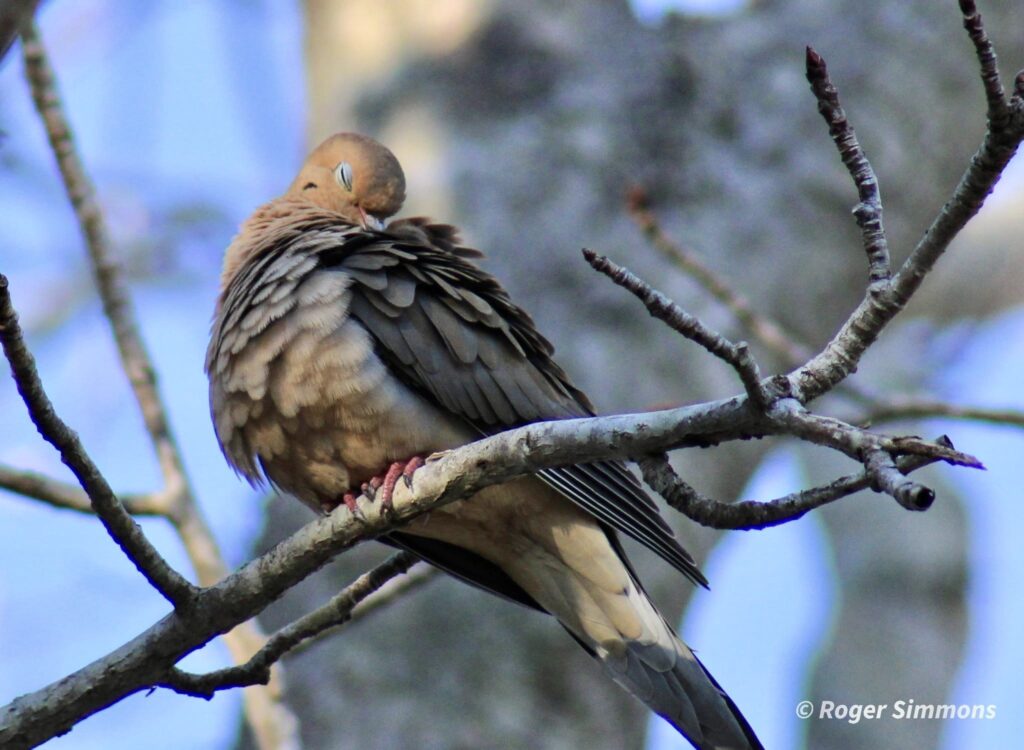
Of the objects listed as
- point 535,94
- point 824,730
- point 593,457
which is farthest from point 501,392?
point 824,730

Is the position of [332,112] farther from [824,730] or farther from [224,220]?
[824,730]

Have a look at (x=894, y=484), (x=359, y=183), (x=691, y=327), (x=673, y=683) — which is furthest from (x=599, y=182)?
(x=894, y=484)

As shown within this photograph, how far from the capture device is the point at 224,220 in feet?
33.5

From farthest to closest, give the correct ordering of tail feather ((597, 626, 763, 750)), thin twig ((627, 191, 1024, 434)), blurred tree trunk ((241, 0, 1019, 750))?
blurred tree trunk ((241, 0, 1019, 750)), thin twig ((627, 191, 1024, 434)), tail feather ((597, 626, 763, 750))

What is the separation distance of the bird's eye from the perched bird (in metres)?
0.85

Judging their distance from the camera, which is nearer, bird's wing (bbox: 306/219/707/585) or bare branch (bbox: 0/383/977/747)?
bare branch (bbox: 0/383/977/747)

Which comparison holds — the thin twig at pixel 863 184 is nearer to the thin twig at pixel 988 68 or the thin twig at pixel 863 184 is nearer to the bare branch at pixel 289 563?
the thin twig at pixel 988 68

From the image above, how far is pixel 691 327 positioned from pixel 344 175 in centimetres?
270

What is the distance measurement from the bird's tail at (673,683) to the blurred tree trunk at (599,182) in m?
1.53

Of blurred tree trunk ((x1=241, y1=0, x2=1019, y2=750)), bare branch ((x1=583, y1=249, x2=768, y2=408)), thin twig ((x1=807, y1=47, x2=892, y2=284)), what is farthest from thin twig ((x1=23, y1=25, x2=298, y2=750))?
thin twig ((x1=807, y1=47, x2=892, y2=284))

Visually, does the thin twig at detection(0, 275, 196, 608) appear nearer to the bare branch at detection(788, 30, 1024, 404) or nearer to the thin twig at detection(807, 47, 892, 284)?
the bare branch at detection(788, 30, 1024, 404)

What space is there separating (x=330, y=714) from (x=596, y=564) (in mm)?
1937

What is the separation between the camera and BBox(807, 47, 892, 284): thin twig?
2320 millimetres

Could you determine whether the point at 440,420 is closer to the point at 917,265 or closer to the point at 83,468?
the point at 83,468
